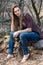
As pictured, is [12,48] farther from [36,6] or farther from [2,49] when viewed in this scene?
[36,6]

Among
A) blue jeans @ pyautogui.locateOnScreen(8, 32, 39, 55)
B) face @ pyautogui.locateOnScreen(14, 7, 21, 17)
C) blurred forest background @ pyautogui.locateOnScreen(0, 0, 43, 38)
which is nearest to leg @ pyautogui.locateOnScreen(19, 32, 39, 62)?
blue jeans @ pyautogui.locateOnScreen(8, 32, 39, 55)

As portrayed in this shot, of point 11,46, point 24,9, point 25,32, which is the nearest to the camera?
point 25,32

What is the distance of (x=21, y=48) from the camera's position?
600 cm

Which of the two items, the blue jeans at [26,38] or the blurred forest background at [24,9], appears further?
the blurred forest background at [24,9]

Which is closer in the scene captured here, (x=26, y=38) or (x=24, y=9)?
(x=26, y=38)

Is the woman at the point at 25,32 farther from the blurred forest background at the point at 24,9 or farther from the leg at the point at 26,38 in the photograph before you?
the blurred forest background at the point at 24,9

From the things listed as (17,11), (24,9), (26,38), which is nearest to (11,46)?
(26,38)

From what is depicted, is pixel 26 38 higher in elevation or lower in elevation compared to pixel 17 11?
lower

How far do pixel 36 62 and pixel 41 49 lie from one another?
25.2 inches

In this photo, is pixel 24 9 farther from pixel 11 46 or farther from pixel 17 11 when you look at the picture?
pixel 11 46

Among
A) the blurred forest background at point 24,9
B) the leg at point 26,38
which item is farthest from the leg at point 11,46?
the blurred forest background at point 24,9

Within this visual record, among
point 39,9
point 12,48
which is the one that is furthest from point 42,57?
point 39,9

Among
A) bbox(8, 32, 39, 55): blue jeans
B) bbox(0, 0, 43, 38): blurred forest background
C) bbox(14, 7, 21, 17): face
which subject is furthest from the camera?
bbox(0, 0, 43, 38): blurred forest background

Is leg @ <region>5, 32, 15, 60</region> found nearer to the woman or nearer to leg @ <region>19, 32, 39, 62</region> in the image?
the woman
